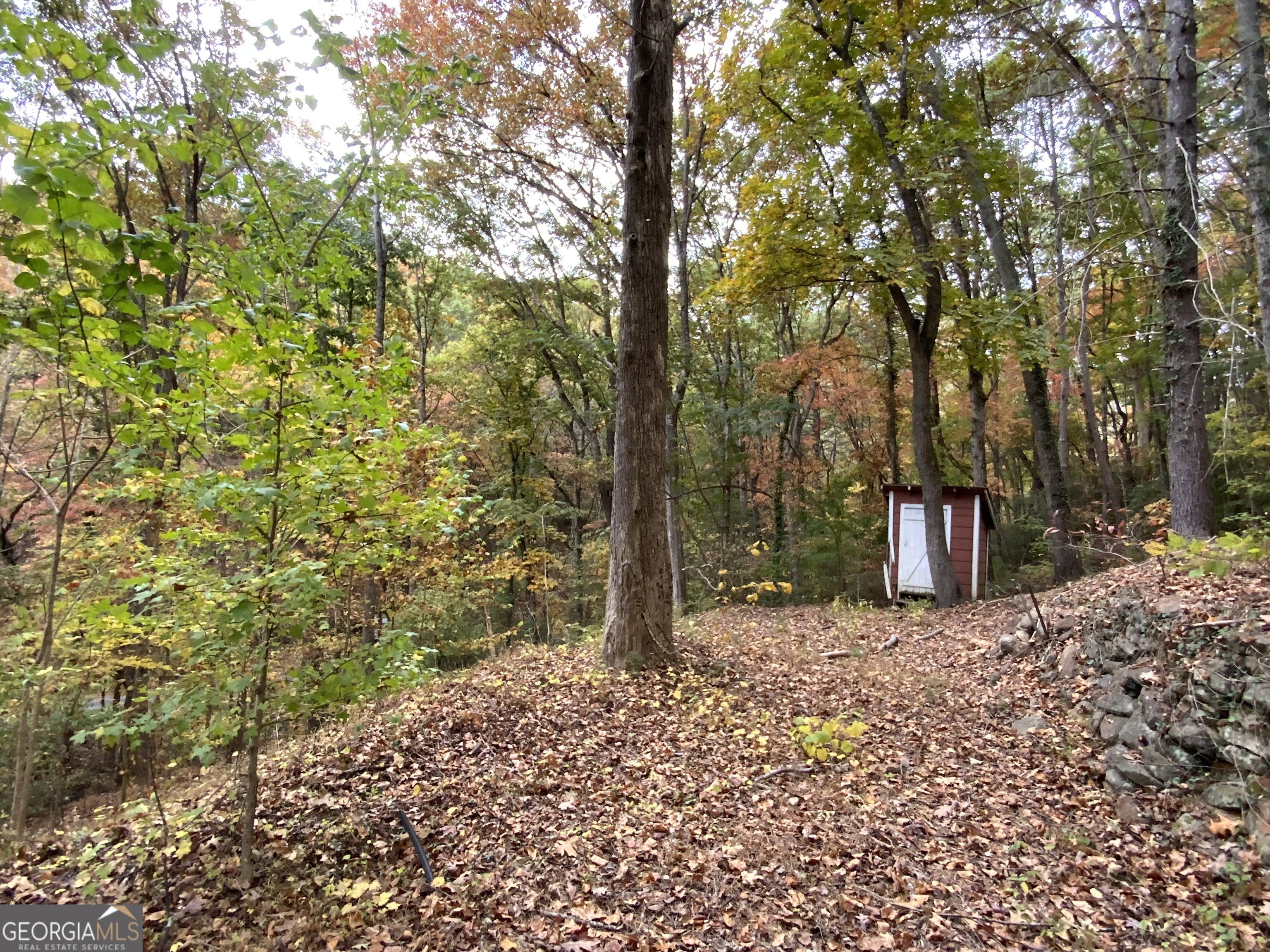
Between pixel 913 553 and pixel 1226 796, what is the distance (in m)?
Answer: 8.98

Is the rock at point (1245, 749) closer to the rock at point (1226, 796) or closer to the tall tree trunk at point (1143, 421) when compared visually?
the rock at point (1226, 796)

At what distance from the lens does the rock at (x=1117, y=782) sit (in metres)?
3.75

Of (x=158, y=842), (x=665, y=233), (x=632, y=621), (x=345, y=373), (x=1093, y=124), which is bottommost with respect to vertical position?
(x=158, y=842)

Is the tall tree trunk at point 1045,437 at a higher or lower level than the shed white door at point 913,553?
higher

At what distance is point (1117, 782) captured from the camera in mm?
3814

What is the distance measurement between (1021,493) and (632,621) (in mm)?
25897

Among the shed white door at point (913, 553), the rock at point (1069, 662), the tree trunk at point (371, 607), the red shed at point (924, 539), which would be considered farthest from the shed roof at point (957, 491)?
the tree trunk at point (371, 607)

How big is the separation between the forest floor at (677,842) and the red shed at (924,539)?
7.09 meters

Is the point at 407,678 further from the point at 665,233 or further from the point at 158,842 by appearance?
the point at 665,233

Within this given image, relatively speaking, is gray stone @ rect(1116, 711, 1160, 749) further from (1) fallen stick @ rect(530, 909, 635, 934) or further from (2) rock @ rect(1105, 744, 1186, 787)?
(1) fallen stick @ rect(530, 909, 635, 934)

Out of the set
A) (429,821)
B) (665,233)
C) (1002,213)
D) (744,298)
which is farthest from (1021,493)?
(429,821)

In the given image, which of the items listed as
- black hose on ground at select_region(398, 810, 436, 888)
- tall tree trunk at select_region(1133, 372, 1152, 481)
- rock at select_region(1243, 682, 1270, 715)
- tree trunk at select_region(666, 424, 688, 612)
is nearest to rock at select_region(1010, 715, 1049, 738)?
rock at select_region(1243, 682, 1270, 715)

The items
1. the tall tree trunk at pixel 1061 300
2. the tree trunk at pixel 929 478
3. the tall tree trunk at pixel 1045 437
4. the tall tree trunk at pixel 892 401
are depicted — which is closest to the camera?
the tall tree trunk at pixel 1061 300

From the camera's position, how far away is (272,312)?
2758 millimetres
